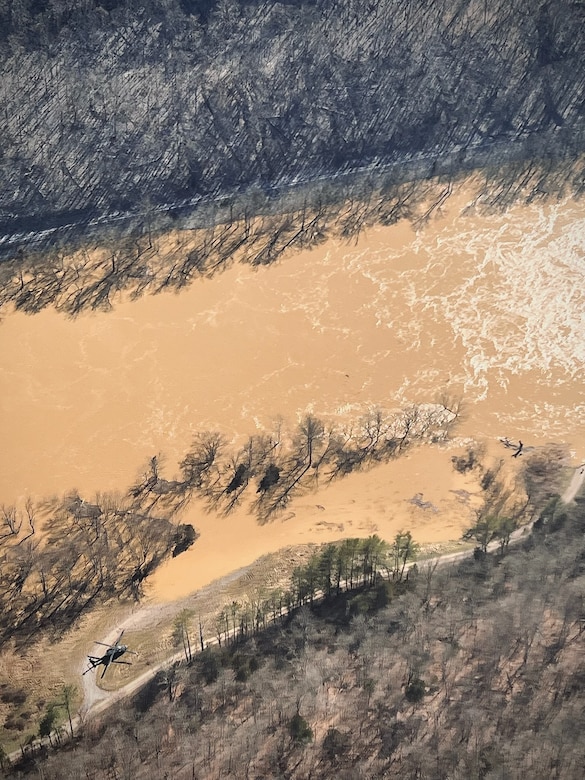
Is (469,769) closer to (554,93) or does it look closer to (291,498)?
(291,498)

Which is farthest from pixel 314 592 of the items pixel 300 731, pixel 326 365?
pixel 326 365

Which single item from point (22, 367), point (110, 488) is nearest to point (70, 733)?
point (110, 488)

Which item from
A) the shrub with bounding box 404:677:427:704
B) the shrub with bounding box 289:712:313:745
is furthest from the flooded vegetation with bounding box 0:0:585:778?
the shrub with bounding box 289:712:313:745

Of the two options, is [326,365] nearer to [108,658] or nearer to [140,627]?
[140,627]

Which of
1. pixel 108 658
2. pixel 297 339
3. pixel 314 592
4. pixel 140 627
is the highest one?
pixel 297 339

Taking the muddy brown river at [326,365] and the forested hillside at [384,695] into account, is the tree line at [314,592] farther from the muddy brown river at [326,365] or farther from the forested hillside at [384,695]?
the muddy brown river at [326,365]

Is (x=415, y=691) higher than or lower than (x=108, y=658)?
lower

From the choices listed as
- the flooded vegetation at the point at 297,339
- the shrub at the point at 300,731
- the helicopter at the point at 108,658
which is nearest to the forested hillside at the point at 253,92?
the flooded vegetation at the point at 297,339
